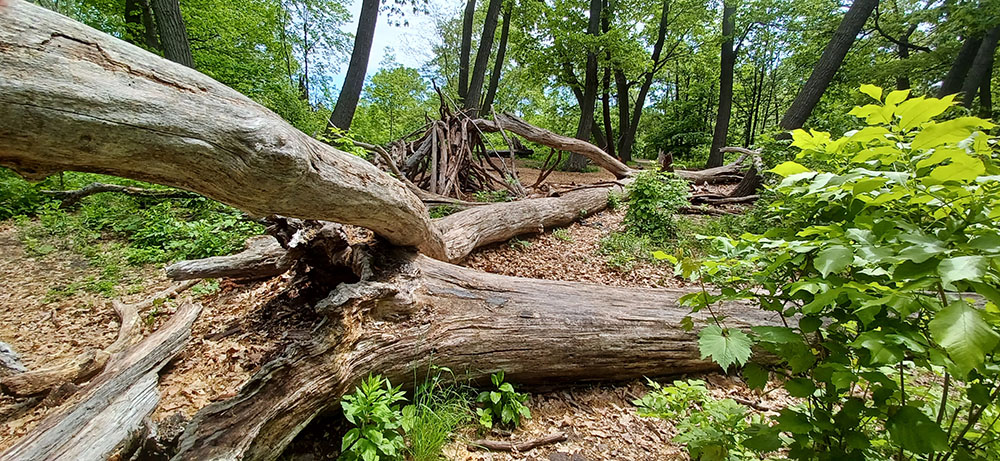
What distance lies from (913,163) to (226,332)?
364 centimetres

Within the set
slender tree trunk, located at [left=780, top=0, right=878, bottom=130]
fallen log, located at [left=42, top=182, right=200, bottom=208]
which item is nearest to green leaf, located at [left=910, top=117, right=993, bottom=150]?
fallen log, located at [left=42, top=182, right=200, bottom=208]

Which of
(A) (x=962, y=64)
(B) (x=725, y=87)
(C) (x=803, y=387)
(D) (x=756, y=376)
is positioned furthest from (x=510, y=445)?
(A) (x=962, y=64)

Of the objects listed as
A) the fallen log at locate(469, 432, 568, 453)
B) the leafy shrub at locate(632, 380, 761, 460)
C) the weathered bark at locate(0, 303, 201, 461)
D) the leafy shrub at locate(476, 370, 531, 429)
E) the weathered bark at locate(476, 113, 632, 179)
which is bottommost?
the fallen log at locate(469, 432, 568, 453)

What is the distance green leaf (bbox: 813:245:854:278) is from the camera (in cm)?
77

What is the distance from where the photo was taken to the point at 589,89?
11211mm

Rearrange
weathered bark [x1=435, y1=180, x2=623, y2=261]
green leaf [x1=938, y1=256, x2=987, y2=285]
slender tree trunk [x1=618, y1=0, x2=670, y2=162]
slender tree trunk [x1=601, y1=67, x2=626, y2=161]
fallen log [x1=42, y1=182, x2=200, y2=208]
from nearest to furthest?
green leaf [x1=938, y1=256, x2=987, y2=285]
weathered bark [x1=435, y1=180, x2=623, y2=261]
fallen log [x1=42, y1=182, x2=200, y2=208]
slender tree trunk [x1=601, y1=67, x2=626, y2=161]
slender tree trunk [x1=618, y1=0, x2=670, y2=162]

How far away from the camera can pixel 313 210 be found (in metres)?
1.90

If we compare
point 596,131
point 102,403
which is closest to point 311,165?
point 102,403

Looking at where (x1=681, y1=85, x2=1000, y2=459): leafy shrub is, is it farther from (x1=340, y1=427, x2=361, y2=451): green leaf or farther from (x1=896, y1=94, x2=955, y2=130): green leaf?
(x1=340, y1=427, x2=361, y2=451): green leaf

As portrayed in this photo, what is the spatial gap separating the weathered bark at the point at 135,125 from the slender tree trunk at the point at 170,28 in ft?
17.5

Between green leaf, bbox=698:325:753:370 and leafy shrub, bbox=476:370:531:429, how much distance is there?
52.7 inches

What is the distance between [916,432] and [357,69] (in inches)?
324

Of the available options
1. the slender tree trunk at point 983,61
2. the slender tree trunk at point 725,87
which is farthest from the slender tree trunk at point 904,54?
the slender tree trunk at point 725,87

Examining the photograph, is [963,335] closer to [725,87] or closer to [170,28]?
[170,28]
